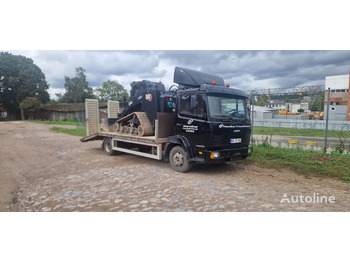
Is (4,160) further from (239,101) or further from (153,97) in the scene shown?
(239,101)

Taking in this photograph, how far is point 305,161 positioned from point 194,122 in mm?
3851

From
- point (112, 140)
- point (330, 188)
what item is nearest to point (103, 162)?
point (112, 140)

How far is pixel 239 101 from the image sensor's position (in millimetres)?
6910

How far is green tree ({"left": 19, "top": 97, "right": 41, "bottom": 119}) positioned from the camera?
47.5 metres

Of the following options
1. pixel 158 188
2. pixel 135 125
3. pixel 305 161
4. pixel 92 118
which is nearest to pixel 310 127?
pixel 305 161

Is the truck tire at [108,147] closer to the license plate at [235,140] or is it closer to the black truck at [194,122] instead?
the black truck at [194,122]

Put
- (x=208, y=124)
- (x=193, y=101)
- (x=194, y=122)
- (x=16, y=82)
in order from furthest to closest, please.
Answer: (x=16, y=82)
(x=194, y=122)
(x=193, y=101)
(x=208, y=124)

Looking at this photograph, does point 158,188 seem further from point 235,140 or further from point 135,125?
point 135,125

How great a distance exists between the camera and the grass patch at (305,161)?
21.6 ft

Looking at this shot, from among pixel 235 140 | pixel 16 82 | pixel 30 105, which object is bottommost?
pixel 235 140

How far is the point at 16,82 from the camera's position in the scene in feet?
166

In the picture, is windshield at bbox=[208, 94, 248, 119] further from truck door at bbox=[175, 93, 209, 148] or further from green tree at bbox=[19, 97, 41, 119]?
green tree at bbox=[19, 97, 41, 119]

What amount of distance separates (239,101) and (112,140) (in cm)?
558

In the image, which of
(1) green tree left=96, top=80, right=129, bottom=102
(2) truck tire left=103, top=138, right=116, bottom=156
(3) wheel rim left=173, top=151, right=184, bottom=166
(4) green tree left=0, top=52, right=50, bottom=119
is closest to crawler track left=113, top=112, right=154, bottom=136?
(2) truck tire left=103, top=138, right=116, bottom=156
